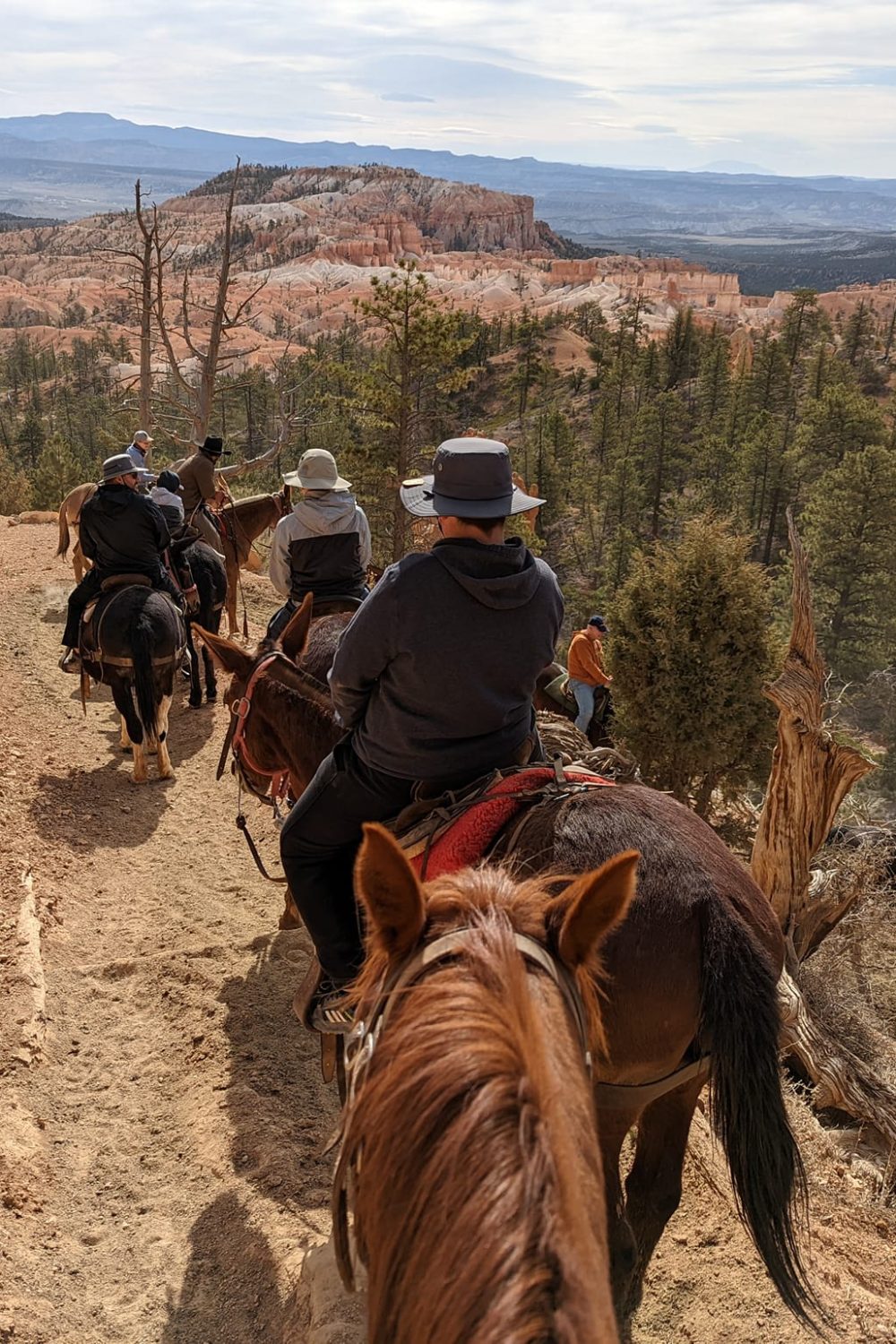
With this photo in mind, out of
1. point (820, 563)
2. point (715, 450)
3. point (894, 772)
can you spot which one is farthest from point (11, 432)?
point (894, 772)

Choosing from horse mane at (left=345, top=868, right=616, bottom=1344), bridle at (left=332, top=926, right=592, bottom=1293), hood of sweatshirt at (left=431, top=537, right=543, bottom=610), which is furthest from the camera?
hood of sweatshirt at (left=431, top=537, right=543, bottom=610)

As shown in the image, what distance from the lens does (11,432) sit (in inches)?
3364

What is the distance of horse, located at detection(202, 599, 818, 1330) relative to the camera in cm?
292

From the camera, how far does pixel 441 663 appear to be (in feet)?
10.8

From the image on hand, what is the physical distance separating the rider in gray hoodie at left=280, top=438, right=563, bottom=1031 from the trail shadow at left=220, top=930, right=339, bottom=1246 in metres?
1.09

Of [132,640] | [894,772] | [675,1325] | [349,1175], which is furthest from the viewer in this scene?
[894,772]

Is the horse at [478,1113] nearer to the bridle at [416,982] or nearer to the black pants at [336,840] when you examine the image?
the bridle at [416,982]

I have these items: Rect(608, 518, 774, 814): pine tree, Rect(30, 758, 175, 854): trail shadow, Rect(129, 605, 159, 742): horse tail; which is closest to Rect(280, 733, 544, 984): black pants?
Rect(30, 758, 175, 854): trail shadow

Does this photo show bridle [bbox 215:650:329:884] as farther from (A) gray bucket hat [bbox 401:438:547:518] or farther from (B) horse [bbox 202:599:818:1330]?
(B) horse [bbox 202:599:818:1330]

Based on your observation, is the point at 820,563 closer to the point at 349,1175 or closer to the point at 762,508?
the point at 762,508

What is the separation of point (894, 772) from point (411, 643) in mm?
26160

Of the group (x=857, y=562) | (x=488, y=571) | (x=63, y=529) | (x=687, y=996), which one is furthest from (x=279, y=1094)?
(x=857, y=562)

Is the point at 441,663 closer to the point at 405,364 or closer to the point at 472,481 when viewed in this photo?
the point at 472,481

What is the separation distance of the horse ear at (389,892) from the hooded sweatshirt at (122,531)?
7.26 meters
